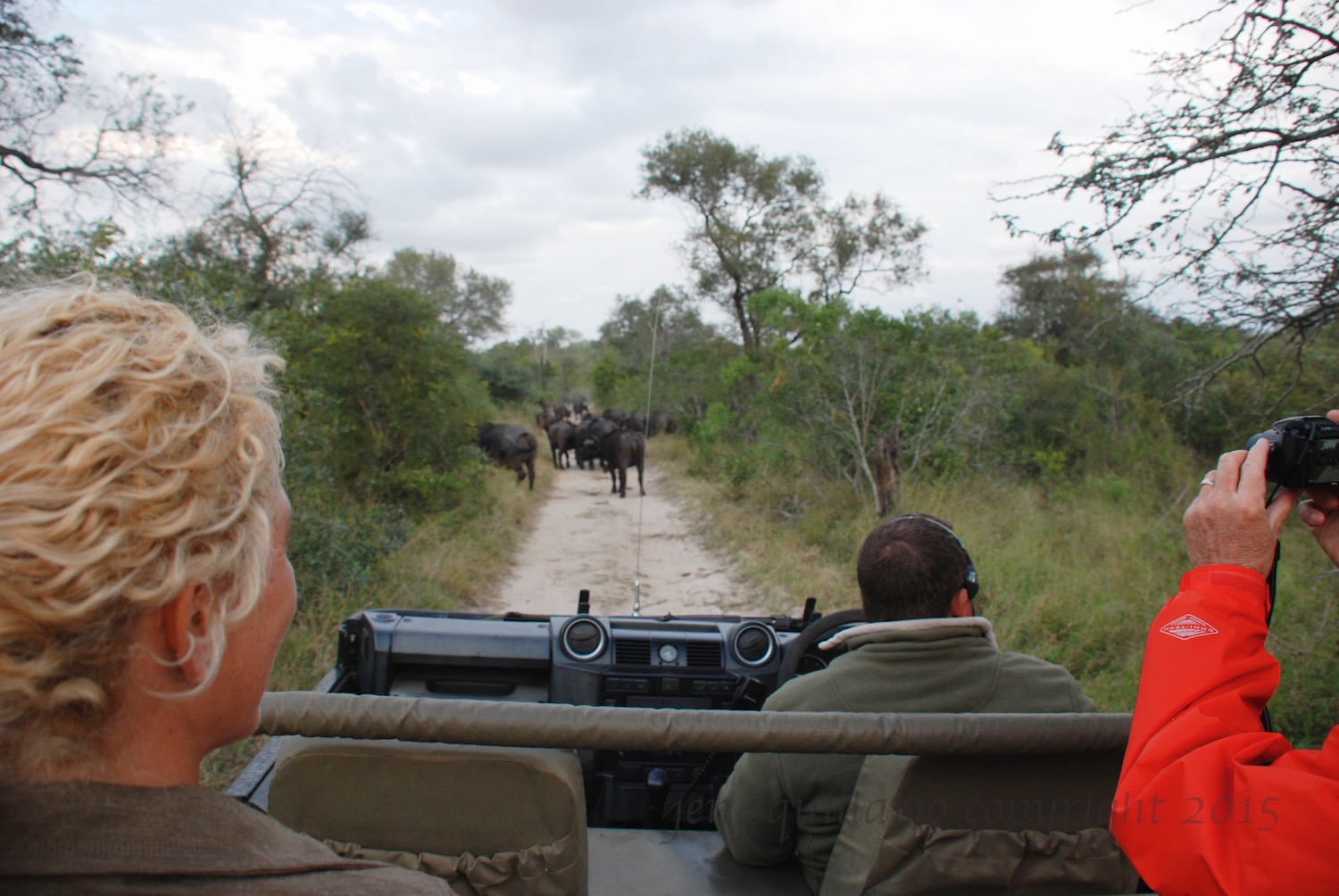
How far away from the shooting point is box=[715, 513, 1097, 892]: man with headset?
6.73ft

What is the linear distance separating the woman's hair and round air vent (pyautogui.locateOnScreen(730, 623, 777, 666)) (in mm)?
1976

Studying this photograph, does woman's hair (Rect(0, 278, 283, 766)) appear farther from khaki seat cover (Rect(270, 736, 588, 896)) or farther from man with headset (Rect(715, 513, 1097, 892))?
man with headset (Rect(715, 513, 1097, 892))

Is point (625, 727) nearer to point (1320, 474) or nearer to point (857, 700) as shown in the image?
point (857, 700)

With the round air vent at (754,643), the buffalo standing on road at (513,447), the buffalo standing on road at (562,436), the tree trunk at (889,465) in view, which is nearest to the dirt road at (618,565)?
the buffalo standing on road at (513,447)

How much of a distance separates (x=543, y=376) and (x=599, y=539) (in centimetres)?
2727

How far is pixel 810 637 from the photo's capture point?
264cm

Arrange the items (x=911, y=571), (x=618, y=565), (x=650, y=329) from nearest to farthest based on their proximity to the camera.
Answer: (x=911, y=571), (x=618, y=565), (x=650, y=329)

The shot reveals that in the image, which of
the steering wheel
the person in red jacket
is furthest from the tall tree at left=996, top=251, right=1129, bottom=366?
the person in red jacket

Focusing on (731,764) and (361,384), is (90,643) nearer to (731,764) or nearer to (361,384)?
(731,764)

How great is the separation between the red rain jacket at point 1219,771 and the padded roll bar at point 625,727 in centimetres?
32

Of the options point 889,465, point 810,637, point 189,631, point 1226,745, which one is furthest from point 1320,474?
point 889,465

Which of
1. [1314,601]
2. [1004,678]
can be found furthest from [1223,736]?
[1314,601]

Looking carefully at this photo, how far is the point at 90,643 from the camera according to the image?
73 centimetres

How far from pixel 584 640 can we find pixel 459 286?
43103mm
